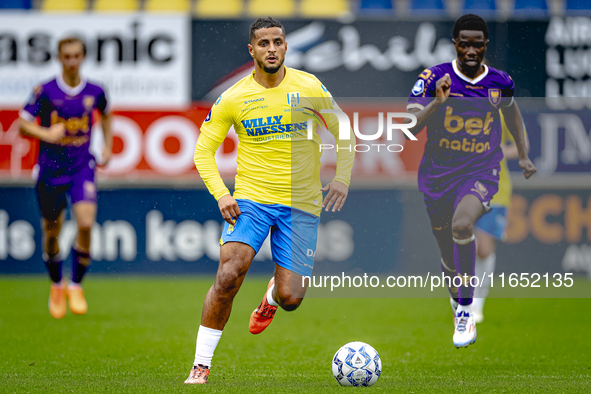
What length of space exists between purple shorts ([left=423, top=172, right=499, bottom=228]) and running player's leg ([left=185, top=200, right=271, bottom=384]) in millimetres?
1651

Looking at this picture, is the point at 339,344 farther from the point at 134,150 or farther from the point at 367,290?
the point at 134,150

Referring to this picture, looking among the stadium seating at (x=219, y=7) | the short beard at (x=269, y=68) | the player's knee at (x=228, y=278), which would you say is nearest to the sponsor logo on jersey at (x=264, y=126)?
the short beard at (x=269, y=68)

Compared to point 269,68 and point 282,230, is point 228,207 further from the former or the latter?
point 269,68

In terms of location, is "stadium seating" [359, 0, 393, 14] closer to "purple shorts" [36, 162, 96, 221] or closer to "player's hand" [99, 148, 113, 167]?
"player's hand" [99, 148, 113, 167]

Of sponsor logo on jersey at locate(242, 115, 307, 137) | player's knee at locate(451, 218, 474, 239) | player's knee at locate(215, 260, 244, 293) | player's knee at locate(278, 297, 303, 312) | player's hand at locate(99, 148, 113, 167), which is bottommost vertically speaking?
player's knee at locate(278, 297, 303, 312)

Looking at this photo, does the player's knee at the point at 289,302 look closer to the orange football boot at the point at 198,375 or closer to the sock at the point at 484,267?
the orange football boot at the point at 198,375

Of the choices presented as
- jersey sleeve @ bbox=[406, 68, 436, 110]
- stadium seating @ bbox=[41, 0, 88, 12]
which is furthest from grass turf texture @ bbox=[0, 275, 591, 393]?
stadium seating @ bbox=[41, 0, 88, 12]

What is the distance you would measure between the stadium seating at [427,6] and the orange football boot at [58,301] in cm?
651

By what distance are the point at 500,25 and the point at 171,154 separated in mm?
4821

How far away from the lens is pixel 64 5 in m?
11.8

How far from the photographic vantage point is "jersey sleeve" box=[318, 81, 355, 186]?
5066mm

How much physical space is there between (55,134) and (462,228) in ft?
14.1

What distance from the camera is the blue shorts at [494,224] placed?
7.73 metres

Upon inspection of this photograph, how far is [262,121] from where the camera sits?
4.95 meters
